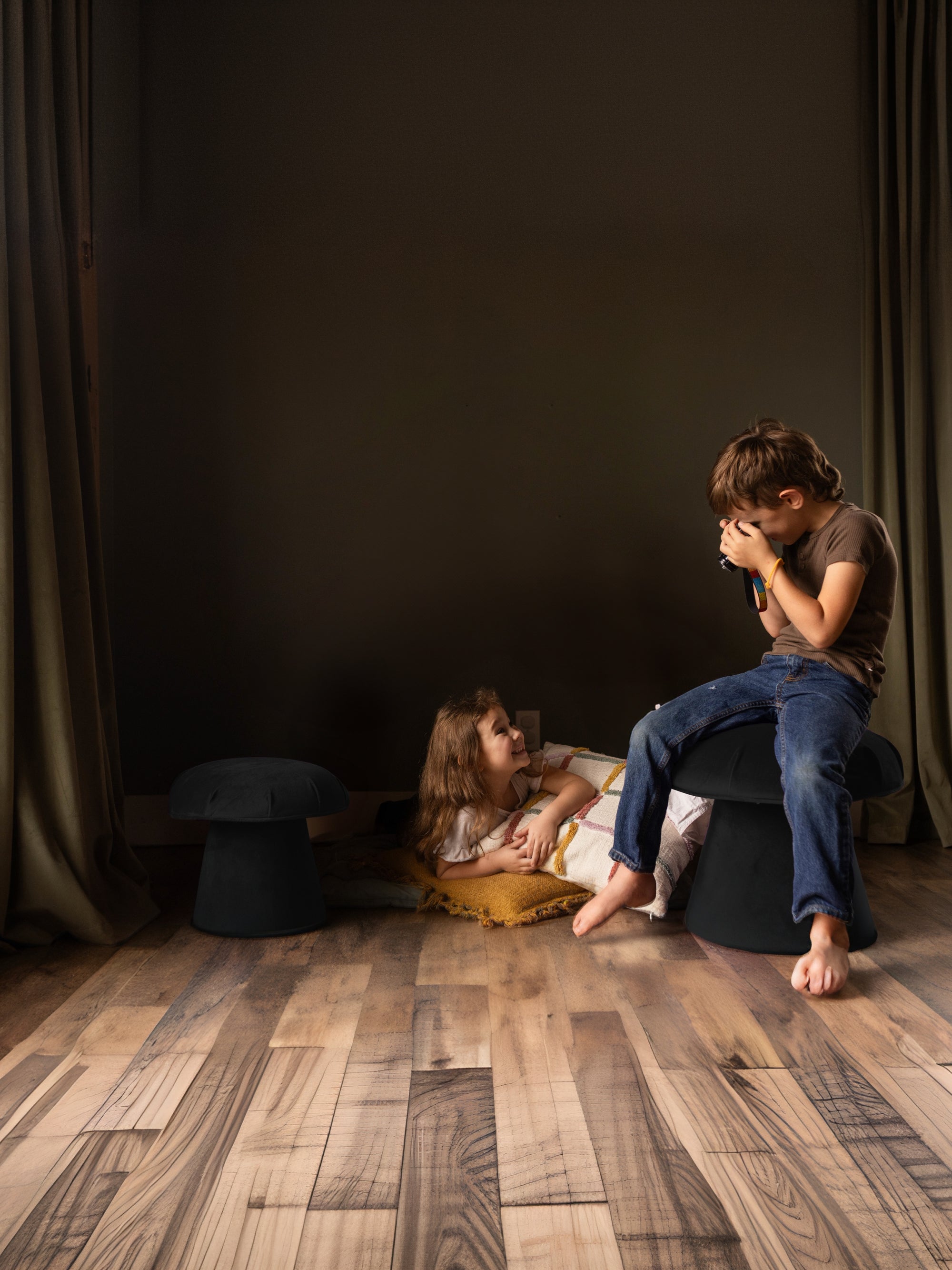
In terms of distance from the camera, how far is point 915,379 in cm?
264

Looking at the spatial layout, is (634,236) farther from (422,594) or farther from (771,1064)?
(771,1064)

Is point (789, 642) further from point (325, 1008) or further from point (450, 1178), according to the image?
point (450, 1178)

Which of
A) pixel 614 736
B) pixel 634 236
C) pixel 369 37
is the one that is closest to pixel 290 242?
pixel 369 37

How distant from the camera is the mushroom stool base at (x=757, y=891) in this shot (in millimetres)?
1782

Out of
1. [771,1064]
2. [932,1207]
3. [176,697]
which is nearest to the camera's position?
[932,1207]

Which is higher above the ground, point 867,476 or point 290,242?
point 290,242

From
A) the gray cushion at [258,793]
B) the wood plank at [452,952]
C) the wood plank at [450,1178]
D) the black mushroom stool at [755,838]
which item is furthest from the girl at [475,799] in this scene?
the wood plank at [450,1178]

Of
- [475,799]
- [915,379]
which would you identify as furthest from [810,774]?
[915,379]

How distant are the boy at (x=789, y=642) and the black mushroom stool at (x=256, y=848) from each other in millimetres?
599

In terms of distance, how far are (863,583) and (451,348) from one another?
4.76ft

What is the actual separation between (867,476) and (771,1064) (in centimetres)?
193

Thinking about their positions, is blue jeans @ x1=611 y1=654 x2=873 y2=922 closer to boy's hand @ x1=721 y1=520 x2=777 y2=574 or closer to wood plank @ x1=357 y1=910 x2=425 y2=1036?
boy's hand @ x1=721 y1=520 x2=777 y2=574

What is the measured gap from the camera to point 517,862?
2.12 meters

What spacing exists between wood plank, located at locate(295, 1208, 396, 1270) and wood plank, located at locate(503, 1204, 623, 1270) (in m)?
0.12
